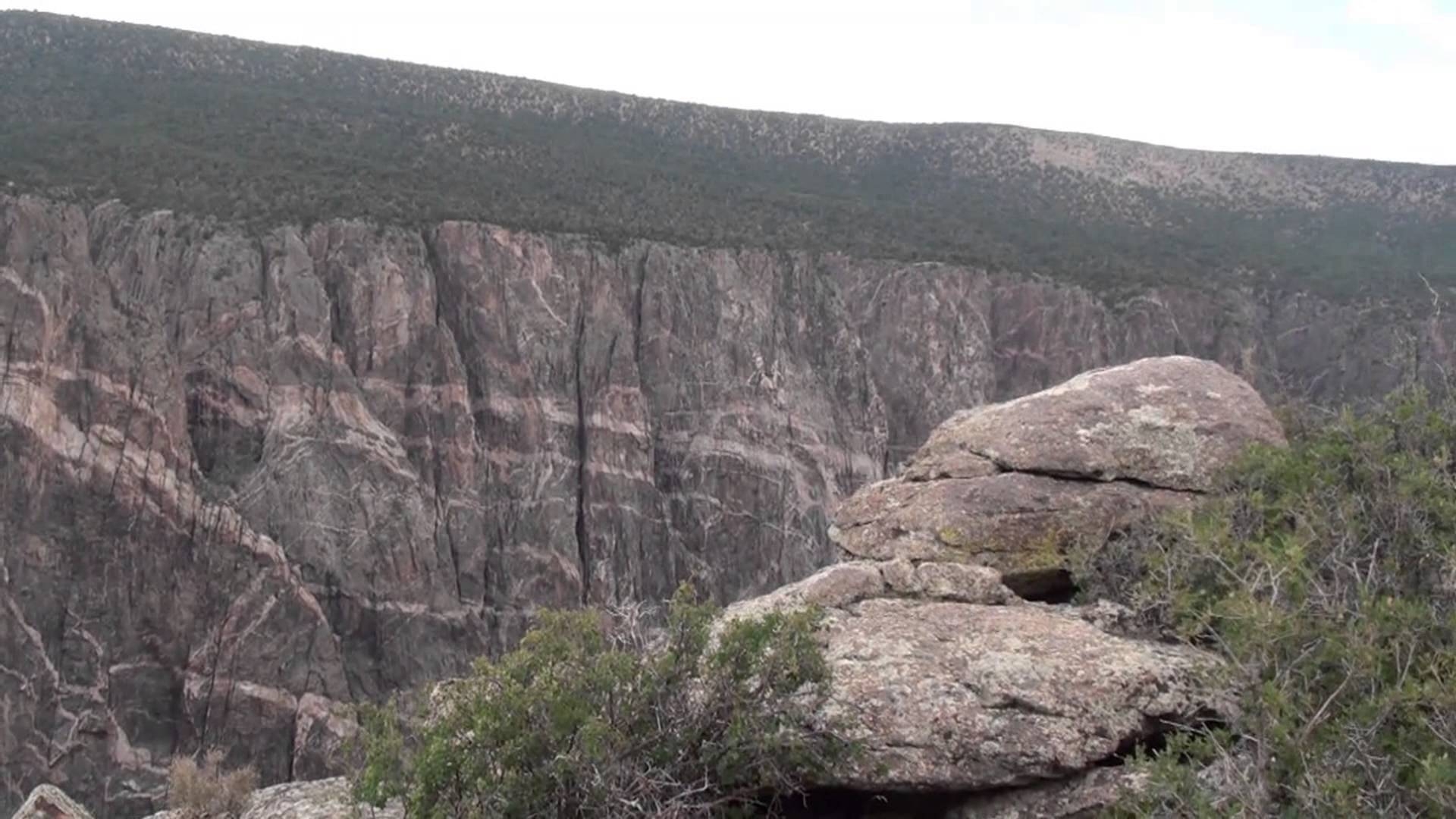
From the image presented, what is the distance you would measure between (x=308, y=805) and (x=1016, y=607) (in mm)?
4548

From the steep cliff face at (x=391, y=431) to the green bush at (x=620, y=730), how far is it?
2253 cm

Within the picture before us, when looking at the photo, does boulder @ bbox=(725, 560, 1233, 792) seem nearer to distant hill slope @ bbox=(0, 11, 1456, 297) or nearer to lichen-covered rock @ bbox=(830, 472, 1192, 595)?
lichen-covered rock @ bbox=(830, 472, 1192, 595)

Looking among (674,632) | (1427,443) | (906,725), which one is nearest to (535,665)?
(674,632)

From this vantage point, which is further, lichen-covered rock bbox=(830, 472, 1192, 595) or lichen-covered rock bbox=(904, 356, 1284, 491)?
lichen-covered rock bbox=(904, 356, 1284, 491)

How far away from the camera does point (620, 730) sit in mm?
6023

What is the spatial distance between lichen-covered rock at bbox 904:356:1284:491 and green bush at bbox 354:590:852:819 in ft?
10.1

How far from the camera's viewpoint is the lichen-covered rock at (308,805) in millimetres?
7164

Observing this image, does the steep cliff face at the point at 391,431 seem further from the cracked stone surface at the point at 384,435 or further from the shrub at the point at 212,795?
the shrub at the point at 212,795

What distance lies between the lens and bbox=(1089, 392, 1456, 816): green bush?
4.95m

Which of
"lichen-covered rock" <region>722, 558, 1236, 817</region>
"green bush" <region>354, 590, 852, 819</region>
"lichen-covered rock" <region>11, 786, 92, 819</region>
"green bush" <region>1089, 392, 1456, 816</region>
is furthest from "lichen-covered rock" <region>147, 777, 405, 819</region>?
"green bush" <region>1089, 392, 1456, 816</region>

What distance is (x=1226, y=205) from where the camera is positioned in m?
53.5

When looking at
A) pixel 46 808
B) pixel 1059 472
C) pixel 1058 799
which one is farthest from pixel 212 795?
pixel 1059 472

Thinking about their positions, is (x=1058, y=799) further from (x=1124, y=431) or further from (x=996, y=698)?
(x=1124, y=431)

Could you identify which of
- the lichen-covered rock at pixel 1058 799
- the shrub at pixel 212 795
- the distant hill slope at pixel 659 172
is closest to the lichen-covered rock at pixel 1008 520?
the lichen-covered rock at pixel 1058 799
